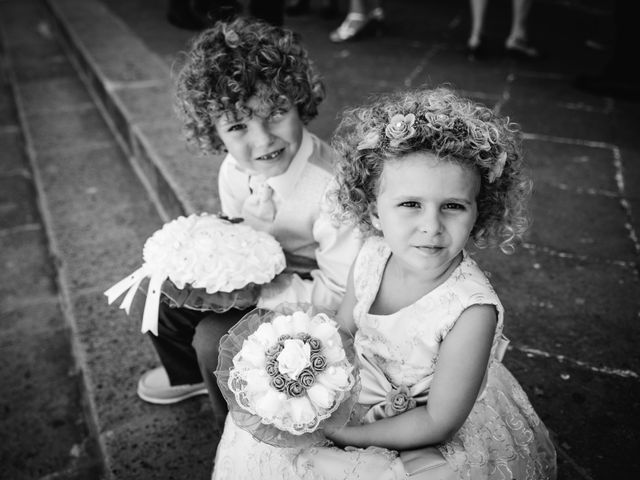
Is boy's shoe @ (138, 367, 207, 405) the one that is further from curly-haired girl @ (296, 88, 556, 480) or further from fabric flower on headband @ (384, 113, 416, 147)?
fabric flower on headband @ (384, 113, 416, 147)

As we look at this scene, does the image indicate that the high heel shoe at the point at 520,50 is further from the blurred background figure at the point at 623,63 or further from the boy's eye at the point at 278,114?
the boy's eye at the point at 278,114

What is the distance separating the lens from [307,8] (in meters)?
5.27

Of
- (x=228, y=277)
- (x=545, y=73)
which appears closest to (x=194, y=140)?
(x=228, y=277)

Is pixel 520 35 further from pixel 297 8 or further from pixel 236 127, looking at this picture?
pixel 236 127

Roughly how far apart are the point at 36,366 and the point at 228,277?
3.91 ft

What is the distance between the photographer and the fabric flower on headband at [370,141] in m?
1.30

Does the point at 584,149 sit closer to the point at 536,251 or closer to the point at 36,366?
the point at 536,251

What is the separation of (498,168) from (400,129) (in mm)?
237

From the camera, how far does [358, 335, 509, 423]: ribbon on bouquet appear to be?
4.34 feet

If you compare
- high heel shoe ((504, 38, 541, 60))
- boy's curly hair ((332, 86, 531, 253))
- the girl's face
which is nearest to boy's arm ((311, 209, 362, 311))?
boy's curly hair ((332, 86, 531, 253))

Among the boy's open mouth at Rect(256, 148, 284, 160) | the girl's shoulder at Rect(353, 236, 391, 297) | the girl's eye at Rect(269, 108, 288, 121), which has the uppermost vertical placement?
the girl's eye at Rect(269, 108, 288, 121)

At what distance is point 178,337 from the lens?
5.72 ft

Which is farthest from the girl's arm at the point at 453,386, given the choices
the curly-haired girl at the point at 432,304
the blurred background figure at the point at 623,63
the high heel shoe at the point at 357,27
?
the high heel shoe at the point at 357,27

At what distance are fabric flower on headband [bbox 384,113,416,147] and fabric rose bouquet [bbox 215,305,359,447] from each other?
0.42 meters
